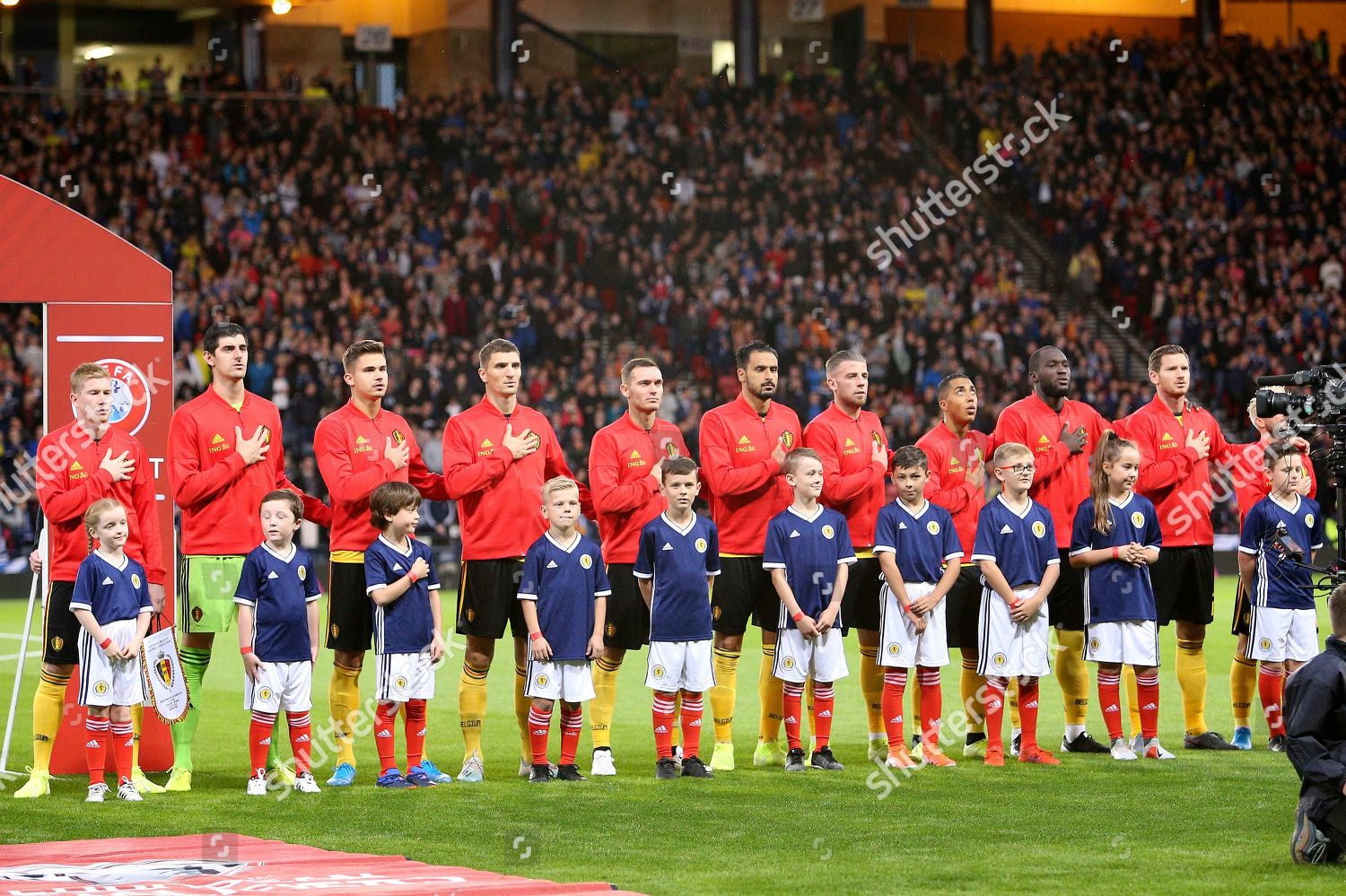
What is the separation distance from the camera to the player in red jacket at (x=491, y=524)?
373 inches

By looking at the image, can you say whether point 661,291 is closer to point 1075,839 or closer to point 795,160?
point 795,160

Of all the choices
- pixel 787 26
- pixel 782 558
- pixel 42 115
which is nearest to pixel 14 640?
pixel 782 558

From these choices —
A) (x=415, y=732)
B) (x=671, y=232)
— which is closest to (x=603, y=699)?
(x=415, y=732)

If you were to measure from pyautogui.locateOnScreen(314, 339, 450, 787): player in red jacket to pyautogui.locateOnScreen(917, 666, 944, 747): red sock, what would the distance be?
8.83ft

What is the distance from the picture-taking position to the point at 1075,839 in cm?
754

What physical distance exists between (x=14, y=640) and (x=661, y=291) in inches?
523

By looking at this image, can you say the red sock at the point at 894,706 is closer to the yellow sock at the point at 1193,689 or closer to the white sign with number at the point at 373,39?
the yellow sock at the point at 1193,689

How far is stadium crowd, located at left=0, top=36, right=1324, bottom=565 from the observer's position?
25375 mm

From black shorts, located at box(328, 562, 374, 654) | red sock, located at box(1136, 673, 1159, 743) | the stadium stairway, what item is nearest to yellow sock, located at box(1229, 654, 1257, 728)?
red sock, located at box(1136, 673, 1159, 743)

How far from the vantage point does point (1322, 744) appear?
22.5 feet

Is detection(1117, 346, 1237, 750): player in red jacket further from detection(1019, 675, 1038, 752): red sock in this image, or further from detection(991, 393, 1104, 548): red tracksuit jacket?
detection(1019, 675, 1038, 752): red sock

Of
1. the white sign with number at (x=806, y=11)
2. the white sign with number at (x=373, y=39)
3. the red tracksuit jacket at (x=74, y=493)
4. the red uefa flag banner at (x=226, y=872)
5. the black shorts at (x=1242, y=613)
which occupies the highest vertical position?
the white sign with number at (x=806, y=11)

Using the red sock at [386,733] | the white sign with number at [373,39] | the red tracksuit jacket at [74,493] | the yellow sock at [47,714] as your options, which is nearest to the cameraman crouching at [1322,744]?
the red sock at [386,733]

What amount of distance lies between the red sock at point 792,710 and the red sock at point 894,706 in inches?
16.0
